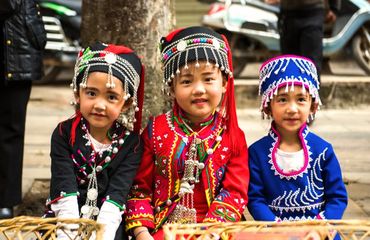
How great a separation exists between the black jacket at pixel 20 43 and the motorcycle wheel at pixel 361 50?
6.93m

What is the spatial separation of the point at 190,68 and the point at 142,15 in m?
1.47

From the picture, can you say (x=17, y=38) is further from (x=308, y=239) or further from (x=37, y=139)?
(x=37, y=139)

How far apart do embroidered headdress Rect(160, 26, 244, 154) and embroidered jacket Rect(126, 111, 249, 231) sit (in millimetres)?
79

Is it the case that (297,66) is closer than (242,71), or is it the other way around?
(297,66)

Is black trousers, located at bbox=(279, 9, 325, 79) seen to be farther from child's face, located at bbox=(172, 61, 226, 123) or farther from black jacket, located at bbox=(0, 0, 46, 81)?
child's face, located at bbox=(172, 61, 226, 123)

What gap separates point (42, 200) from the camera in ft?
15.9

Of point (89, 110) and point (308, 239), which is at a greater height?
point (89, 110)

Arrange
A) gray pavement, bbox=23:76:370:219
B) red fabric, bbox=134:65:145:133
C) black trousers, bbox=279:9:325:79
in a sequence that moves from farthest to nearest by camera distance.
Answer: black trousers, bbox=279:9:325:79 → gray pavement, bbox=23:76:370:219 → red fabric, bbox=134:65:145:133

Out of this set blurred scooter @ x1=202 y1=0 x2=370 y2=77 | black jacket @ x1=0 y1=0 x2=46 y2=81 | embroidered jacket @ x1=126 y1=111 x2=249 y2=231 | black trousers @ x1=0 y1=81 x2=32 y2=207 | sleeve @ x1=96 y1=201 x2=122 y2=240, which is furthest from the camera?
blurred scooter @ x1=202 y1=0 x2=370 y2=77

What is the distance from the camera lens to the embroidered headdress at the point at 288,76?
3277mm

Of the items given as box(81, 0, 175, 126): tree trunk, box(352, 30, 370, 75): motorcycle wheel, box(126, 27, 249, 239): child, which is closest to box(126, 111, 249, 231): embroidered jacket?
box(126, 27, 249, 239): child

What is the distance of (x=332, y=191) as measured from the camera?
3270mm

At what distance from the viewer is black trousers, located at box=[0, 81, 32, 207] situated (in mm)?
4168

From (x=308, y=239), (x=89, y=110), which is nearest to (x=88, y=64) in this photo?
(x=89, y=110)
